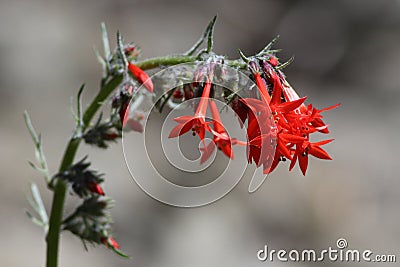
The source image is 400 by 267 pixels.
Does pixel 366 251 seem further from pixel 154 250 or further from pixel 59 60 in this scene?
pixel 59 60

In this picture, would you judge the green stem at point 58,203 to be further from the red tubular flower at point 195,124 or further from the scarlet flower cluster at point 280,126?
the scarlet flower cluster at point 280,126

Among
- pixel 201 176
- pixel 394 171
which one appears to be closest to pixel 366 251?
pixel 394 171

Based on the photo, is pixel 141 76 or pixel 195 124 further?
pixel 141 76

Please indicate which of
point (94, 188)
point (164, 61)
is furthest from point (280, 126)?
point (94, 188)

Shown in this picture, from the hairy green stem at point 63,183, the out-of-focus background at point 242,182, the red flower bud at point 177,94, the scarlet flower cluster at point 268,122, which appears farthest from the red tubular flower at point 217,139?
the out-of-focus background at point 242,182

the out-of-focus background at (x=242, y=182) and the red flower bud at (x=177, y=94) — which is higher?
the out-of-focus background at (x=242, y=182)
